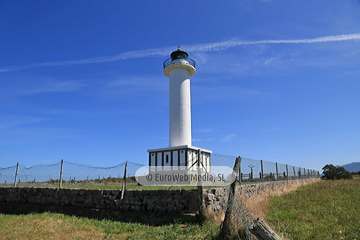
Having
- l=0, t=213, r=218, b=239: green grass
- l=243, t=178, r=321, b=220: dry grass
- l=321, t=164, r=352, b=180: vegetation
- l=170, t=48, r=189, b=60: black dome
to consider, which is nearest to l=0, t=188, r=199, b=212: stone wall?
l=0, t=213, r=218, b=239: green grass

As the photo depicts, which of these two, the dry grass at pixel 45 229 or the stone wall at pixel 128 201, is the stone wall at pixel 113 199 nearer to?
the stone wall at pixel 128 201

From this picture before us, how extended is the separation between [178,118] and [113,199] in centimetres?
1585

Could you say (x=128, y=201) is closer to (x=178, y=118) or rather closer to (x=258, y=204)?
(x=258, y=204)

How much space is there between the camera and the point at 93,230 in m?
6.51

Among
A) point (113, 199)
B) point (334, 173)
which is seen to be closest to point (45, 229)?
point (113, 199)

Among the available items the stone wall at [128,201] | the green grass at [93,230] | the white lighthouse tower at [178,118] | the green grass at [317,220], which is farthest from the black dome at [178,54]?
the green grass at [93,230]

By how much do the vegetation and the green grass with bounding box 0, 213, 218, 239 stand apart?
32.6 metres

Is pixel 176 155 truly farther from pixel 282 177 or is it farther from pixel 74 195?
pixel 74 195

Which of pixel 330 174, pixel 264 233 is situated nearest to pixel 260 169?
pixel 264 233

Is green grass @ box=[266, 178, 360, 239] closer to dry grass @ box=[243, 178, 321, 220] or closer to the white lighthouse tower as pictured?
dry grass @ box=[243, 178, 321, 220]

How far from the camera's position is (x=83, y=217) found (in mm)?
8211

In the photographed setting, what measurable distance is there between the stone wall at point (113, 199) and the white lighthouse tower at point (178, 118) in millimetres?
11819

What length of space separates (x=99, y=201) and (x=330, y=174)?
33.9 meters

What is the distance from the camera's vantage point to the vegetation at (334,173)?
Answer: 31814 mm
